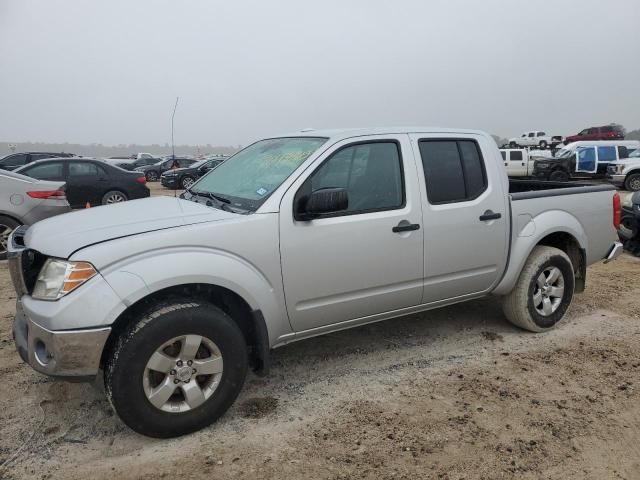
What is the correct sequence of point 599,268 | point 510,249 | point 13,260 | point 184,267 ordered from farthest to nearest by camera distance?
1. point 599,268
2. point 510,249
3. point 13,260
4. point 184,267

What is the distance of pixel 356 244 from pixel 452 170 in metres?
1.11

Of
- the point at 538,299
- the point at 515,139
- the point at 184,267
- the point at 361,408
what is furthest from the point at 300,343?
the point at 515,139

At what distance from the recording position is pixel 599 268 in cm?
689

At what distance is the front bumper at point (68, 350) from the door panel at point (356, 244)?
1.11 metres

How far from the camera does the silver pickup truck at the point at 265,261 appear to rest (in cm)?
264

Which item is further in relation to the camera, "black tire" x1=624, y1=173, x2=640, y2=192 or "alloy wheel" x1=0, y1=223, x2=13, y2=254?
"black tire" x1=624, y1=173, x2=640, y2=192

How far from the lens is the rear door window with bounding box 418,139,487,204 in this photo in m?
3.72

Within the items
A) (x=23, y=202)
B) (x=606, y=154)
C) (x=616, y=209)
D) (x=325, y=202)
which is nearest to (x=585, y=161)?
(x=606, y=154)

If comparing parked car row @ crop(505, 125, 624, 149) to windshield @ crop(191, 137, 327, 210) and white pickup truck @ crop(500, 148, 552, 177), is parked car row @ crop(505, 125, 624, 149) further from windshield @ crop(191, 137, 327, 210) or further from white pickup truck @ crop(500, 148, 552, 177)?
windshield @ crop(191, 137, 327, 210)

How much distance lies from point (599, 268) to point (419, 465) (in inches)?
215

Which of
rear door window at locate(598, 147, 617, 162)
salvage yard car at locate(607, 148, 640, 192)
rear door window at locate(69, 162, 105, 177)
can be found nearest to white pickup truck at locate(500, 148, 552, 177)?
rear door window at locate(598, 147, 617, 162)

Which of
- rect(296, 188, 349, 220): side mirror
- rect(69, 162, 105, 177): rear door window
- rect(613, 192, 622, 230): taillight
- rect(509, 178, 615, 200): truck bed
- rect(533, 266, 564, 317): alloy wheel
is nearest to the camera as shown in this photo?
rect(296, 188, 349, 220): side mirror

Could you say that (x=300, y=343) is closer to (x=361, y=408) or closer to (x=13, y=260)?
(x=361, y=408)

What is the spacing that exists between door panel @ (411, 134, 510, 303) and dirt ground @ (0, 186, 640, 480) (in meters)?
0.63
